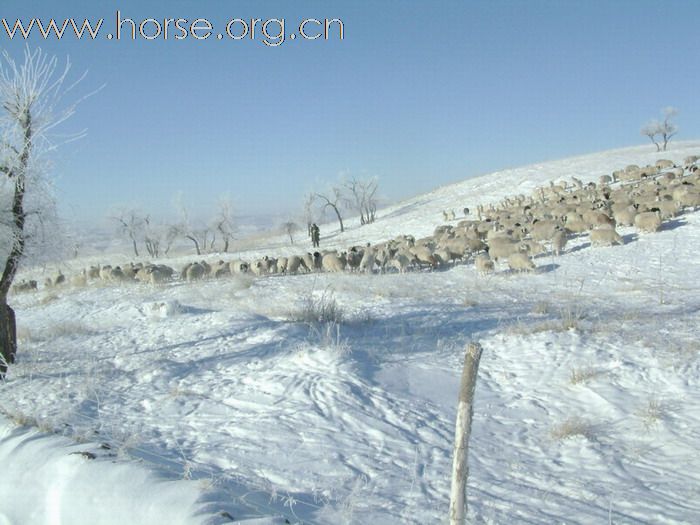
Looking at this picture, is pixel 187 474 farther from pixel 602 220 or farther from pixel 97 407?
pixel 602 220

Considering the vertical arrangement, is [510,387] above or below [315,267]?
below

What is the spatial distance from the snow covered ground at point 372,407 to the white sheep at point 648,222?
6.97 metres

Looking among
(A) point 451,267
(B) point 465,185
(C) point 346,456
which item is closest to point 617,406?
(C) point 346,456

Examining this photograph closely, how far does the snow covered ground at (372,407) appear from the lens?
416cm

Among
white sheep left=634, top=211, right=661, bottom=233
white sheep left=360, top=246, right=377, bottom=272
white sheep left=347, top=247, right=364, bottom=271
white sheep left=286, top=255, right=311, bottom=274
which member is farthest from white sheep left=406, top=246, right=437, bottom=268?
white sheep left=634, top=211, right=661, bottom=233

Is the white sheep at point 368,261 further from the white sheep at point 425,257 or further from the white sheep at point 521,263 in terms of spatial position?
the white sheep at point 521,263

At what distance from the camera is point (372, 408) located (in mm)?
5820

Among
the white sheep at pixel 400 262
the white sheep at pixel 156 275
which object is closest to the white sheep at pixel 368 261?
the white sheep at pixel 400 262

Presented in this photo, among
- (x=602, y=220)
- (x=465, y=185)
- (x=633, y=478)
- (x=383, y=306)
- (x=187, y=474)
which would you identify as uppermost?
(x=465, y=185)

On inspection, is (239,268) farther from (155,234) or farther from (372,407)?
(155,234)

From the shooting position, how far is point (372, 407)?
19.2 ft

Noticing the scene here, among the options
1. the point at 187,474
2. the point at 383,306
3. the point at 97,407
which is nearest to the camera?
the point at 187,474

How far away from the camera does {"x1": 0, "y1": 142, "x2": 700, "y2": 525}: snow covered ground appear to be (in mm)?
4156

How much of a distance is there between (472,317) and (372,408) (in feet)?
12.8
